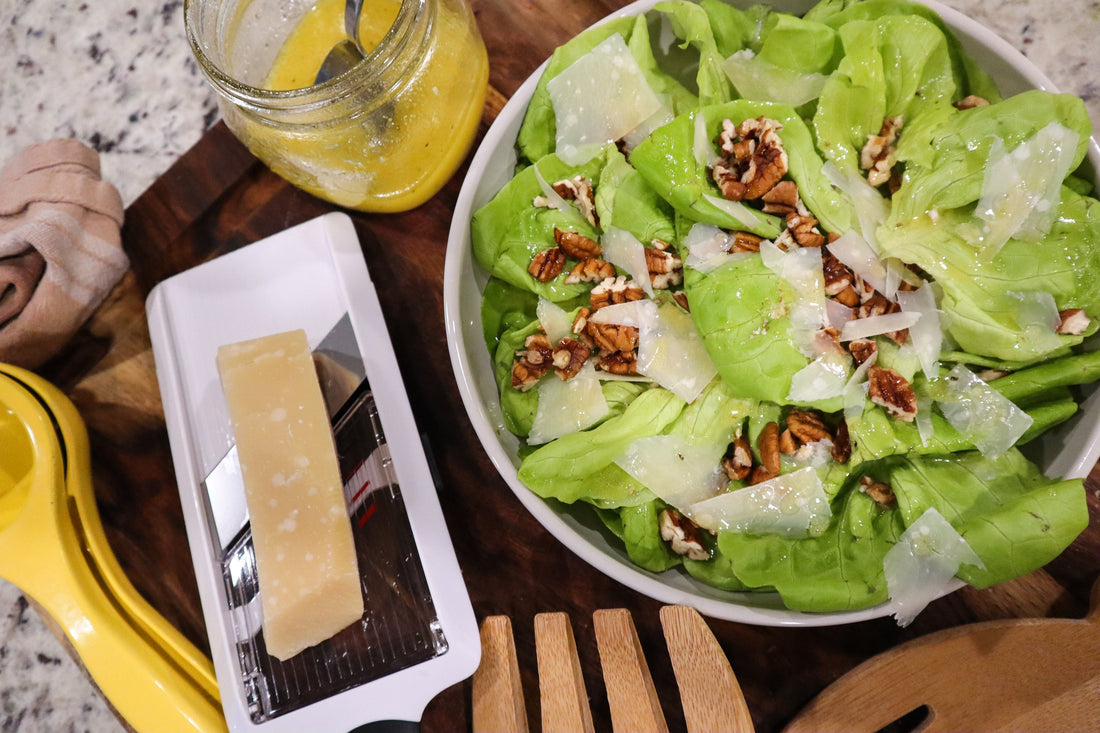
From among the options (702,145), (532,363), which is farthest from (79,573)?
(702,145)

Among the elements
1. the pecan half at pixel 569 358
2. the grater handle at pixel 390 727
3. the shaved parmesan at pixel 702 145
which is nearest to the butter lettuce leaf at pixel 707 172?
the shaved parmesan at pixel 702 145

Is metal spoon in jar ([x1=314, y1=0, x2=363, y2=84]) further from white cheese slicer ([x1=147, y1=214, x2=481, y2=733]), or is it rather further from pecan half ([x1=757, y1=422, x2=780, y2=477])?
pecan half ([x1=757, y1=422, x2=780, y2=477])

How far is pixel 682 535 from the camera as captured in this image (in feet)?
2.92

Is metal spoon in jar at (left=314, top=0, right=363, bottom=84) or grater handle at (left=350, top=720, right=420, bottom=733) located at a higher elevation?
metal spoon in jar at (left=314, top=0, right=363, bottom=84)

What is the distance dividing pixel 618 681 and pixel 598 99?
0.76m

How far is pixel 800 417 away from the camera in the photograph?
35.3 inches

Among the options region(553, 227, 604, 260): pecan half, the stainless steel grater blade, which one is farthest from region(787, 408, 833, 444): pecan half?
the stainless steel grater blade

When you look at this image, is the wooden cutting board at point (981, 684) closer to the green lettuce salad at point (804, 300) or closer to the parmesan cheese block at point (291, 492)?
the green lettuce salad at point (804, 300)

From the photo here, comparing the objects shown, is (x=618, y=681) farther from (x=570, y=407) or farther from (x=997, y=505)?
(x=997, y=505)

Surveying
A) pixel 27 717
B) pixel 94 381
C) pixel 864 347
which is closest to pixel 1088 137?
pixel 864 347

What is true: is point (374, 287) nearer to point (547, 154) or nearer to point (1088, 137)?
point (547, 154)

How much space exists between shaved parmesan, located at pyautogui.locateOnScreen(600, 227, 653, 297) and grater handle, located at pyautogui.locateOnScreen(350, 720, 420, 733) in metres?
0.67

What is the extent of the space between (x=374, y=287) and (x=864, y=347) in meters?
0.70

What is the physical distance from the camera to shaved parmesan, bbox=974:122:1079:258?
812 mm
